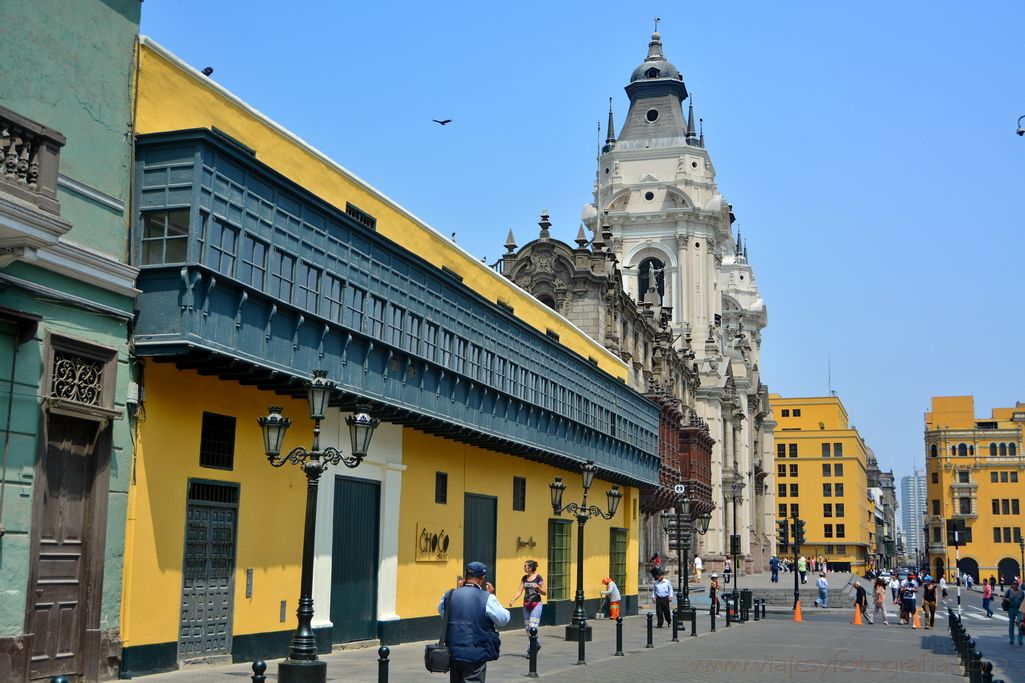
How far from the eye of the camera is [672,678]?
18578 mm

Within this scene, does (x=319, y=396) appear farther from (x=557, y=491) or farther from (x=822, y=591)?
(x=822, y=591)

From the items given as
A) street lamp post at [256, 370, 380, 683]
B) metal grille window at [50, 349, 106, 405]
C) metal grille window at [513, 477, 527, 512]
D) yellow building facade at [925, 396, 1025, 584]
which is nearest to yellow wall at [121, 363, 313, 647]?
metal grille window at [50, 349, 106, 405]

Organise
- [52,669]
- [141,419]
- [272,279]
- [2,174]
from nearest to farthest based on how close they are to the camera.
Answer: [2,174], [52,669], [141,419], [272,279]

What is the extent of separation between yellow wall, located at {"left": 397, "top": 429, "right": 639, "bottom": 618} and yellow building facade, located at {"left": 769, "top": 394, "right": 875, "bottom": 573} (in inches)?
4058

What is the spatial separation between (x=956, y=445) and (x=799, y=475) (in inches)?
817

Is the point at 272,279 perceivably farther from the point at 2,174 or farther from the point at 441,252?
the point at 441,252

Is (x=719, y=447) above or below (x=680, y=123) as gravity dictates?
below

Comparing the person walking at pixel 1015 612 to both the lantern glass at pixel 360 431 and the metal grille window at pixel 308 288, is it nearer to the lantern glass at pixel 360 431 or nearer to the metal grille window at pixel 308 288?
the metal grille window at pixel 308 288

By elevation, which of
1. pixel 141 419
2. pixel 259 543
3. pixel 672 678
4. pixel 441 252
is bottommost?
pixel 672 678

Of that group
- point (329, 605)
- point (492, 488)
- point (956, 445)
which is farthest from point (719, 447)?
point (329, 605)

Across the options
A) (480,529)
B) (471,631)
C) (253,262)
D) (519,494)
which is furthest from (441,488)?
(471,631)

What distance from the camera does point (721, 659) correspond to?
22.4 m

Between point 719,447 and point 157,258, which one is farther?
point 719,447

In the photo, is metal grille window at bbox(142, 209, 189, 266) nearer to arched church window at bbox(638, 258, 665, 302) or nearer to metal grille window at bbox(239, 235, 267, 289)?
metal grille window at bbox(239, 235, 267, 289)
